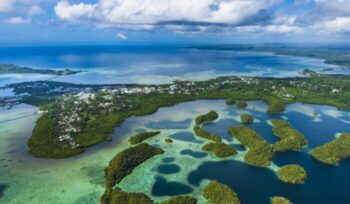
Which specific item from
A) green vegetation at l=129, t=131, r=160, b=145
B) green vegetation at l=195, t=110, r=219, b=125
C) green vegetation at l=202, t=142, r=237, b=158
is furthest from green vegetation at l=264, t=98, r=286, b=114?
green vegetation at l=129, t=131, r=160, b=145

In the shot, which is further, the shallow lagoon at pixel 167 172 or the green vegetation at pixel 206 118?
the green vegetation at pixel 206 118

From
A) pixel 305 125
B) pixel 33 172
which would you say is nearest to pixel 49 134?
pixel 33 172

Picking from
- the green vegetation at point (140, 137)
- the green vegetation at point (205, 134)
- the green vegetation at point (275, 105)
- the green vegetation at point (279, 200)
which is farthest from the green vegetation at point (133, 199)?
the green vegetation at point (275, 105)

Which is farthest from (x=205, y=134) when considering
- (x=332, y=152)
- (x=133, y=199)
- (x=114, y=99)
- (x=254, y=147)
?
(x=114, y=99)

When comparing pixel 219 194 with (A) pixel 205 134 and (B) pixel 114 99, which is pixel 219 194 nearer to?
(A) pixel 205 134

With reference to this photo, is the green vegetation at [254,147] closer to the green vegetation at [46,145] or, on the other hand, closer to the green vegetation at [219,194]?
the green vegetation at [219,194]

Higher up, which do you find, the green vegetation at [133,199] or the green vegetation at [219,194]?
the green vegetation at [133,199]
